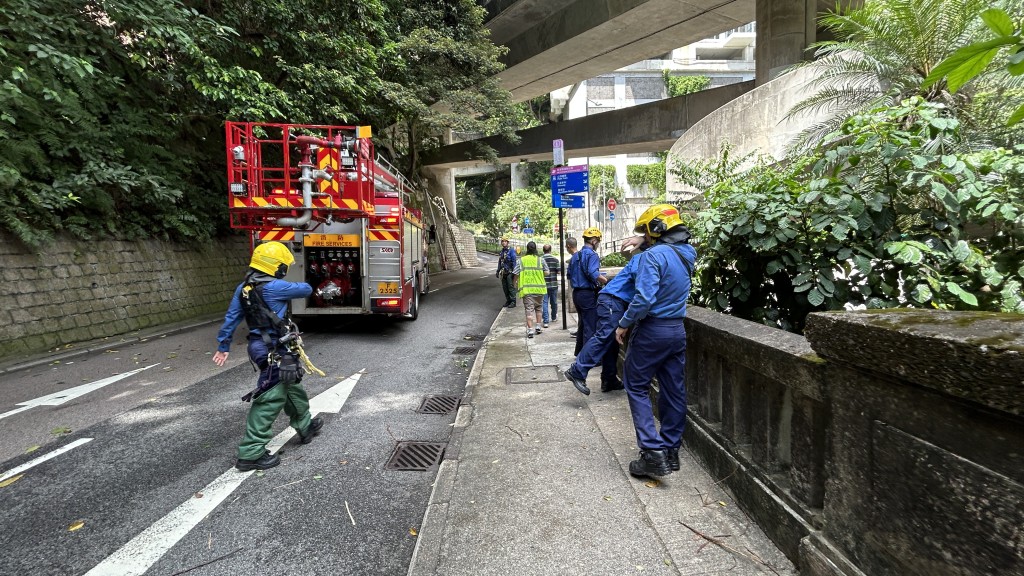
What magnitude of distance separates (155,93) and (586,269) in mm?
9838

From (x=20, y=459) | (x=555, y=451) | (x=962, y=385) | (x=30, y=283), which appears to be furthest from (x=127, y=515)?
(x=30, y=283)

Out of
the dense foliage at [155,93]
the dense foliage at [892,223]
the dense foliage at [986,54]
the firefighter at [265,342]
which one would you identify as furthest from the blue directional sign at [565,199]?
the dense foliage at [986,54]

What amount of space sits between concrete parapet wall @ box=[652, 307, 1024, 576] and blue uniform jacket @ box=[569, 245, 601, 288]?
305cm

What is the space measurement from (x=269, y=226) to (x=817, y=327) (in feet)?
26.3

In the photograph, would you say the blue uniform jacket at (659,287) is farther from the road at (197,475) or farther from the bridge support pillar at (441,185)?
the bridge support pillar at (441,185)

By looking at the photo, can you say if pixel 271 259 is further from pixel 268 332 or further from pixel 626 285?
pixel 626 285

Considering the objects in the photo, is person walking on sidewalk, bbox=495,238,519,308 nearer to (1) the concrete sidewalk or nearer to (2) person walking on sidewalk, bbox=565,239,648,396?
(2) person walking on sidewalk, bbox=565,239,648,396

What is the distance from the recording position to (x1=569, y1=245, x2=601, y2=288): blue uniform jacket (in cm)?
571

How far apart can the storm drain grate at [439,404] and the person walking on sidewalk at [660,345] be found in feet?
7.75

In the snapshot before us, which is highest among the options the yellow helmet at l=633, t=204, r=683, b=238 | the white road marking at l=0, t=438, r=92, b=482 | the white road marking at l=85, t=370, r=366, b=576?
the yellow helmet at l=633, t=204, r=683, b=238

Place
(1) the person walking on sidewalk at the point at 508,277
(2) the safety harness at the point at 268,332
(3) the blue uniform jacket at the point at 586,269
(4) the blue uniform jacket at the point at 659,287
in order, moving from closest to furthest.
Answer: (4) the blue uniform jacket at the point at 659,287, (2) the safety harness at the point at 268,332, (3) the blue uniform jacket at the point at 586,269, (1) the person walking on sidewalk at the point at 508,277

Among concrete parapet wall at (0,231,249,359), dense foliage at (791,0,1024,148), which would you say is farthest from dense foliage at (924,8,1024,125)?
concrete parapet wall at (0,231,249,359)

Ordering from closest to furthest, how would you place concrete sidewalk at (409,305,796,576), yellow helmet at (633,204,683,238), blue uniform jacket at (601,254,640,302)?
concrete sidewalk at (409,305,796,576) < yellow helmet at (633,204,683,238) < blue uniform jacket at (601,254,640,302)

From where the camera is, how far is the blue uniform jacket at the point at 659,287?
3.04 metres
